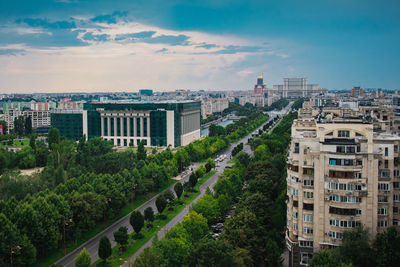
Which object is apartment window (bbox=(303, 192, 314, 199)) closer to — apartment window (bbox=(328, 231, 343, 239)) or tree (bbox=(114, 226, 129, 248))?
apartment window (bbox=(328, 231, 343, 239))

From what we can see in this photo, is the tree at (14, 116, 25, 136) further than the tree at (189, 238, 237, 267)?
Yes

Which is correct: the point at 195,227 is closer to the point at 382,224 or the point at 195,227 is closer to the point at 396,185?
the point at 382,224

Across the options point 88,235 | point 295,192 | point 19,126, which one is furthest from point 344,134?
point 19,126

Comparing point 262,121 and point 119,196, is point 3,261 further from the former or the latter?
point 262,121

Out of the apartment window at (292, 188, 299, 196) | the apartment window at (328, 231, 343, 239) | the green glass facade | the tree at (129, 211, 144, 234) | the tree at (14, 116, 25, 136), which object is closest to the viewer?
the apartment window at (328, 231, 343, 239)

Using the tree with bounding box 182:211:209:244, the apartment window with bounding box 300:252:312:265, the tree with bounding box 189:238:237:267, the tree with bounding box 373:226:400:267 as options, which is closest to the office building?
the tree with bounding box 182:211:209:244

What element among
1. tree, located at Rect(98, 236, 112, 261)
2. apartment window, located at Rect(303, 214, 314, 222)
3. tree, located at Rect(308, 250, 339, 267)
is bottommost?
tree, located at Rect(98, 236, 112, 261)

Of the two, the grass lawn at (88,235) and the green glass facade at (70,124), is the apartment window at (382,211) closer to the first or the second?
the grass lawn at (88,235)
